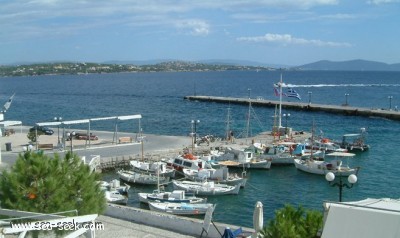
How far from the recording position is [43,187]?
563 inches

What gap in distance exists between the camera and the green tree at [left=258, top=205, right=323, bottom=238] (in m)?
11.7

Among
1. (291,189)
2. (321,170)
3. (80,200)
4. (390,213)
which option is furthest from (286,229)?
(321,170)

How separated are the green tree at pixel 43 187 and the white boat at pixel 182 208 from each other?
14.6 m

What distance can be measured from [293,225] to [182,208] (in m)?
18.2

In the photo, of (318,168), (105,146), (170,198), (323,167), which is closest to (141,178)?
(170,198)

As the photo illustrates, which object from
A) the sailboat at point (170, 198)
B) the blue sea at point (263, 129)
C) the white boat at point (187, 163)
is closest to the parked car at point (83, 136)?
the white boat at point (187, 163)

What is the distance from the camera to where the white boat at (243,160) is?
1630 inches

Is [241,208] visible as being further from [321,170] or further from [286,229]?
[286,229]

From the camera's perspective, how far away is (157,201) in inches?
1193

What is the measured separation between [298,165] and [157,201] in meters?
15.5

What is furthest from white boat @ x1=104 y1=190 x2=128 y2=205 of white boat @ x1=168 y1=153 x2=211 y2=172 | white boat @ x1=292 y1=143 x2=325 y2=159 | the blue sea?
white boat @ x1=292 y1=143 x2=325 y2=159

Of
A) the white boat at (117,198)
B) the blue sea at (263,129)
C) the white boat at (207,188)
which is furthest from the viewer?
the white boat at (207,188)

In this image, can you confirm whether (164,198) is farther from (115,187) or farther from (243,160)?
(243,160)

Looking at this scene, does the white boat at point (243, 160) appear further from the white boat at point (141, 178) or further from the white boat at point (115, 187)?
the white boat at point (115, 187)
